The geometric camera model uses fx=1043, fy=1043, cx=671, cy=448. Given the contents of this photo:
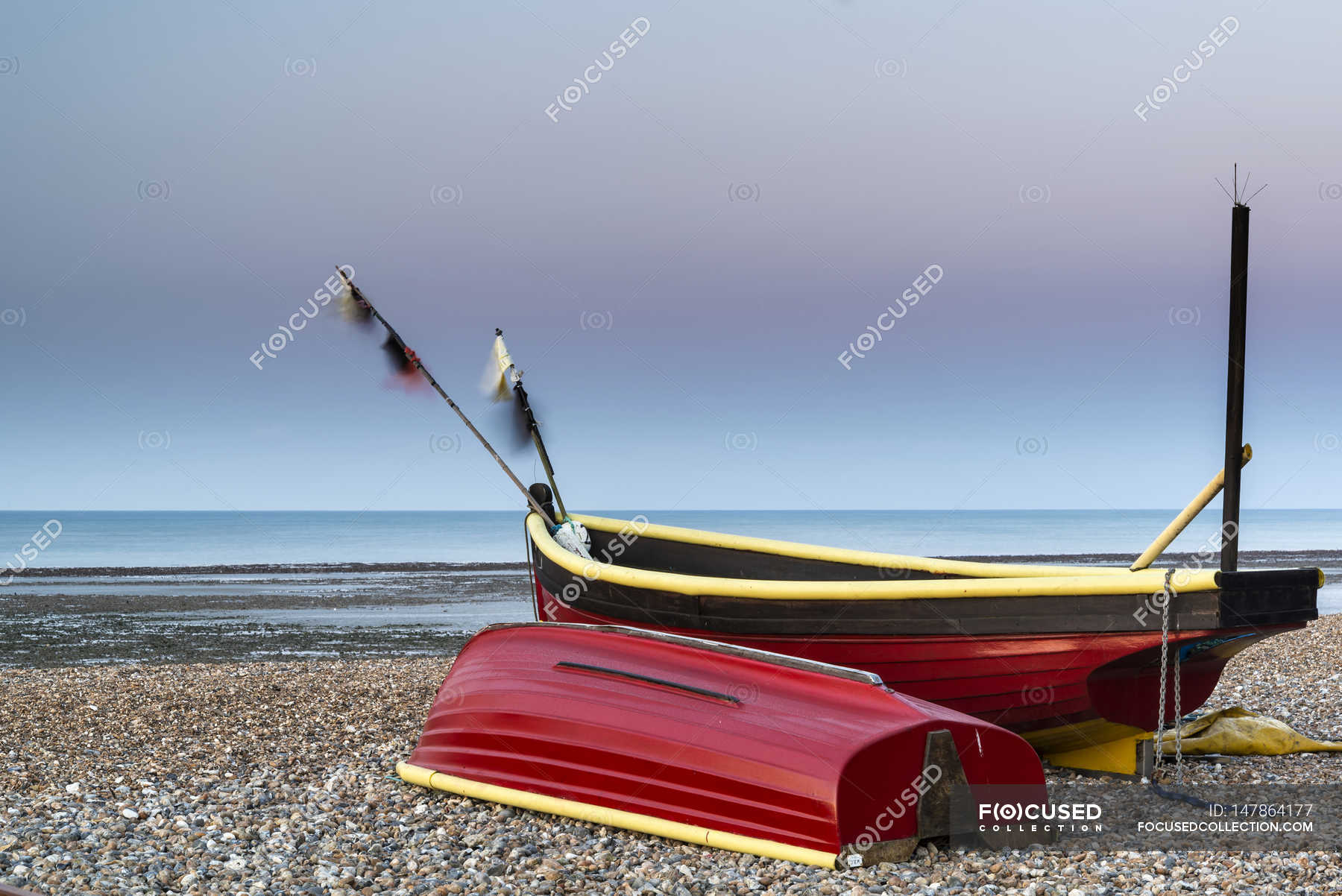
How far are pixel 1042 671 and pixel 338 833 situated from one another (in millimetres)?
3819

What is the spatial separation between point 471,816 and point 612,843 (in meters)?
0.90

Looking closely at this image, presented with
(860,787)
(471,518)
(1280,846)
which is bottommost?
(471,518)

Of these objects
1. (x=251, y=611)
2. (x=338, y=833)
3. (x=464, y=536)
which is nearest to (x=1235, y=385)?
(x=338, y=833)

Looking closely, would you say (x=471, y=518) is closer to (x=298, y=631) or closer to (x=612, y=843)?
(x=298, y=631)

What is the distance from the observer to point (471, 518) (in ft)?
314

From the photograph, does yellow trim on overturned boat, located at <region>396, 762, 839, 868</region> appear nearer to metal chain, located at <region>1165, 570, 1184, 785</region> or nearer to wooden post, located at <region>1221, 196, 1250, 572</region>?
metal chain, located at <region>1165, 570, 1184, 785</region>

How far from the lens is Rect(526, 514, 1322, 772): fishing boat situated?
546 centimetres

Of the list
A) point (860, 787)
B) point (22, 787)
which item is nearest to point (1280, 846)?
point (860, 787)

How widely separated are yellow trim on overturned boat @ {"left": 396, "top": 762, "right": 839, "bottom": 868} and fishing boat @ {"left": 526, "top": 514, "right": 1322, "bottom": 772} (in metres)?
1.29

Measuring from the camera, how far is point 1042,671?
5797mm

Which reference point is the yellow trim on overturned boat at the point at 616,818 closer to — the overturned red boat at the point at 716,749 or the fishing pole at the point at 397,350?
the overturned red boat at the point at 716,749

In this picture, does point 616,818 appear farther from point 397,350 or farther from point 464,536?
point 464,536

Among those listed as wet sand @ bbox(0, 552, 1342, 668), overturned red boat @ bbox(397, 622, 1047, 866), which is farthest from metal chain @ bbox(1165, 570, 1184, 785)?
→ wet sand @ bbox(0, 552, 1342, 668)

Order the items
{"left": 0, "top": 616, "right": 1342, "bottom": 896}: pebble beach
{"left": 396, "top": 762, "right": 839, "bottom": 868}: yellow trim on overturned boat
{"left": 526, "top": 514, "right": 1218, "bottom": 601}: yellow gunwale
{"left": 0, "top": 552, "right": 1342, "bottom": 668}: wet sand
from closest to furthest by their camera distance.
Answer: {"left": 0, "top": 616, "right": 1342, "bottom": 896}: pebble beach → {"left": 396, "top": 762, "right": 839, "bottom": 868}: yellow trim on overturned boat → {"left": 526, "top": 514, "right": 1218, "bottom": 601}: yellow gunwale → {"left": 0, "top": 552, "right": 1342, "bottom": 668}: wet sand
